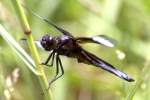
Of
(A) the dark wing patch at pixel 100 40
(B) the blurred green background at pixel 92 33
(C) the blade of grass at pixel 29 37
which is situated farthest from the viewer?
(B) the blurred green background at pixel 92 33

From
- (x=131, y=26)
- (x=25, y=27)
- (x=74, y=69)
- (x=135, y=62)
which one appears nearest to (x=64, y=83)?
(x=74, y=69)

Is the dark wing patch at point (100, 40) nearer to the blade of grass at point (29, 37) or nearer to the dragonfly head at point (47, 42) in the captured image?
the dragonfly head at point (47, 42)

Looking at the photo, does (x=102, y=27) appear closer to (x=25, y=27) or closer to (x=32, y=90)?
(x=32, y=90)

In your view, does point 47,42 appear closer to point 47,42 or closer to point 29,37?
point 47,42

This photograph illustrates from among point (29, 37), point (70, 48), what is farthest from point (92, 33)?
point (29, 37)

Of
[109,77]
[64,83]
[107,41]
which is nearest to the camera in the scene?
[107,41]

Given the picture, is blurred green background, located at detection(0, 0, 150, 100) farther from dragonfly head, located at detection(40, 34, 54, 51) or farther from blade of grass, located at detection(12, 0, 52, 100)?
blade of grass, located at detection(12, 0, 52, 100)

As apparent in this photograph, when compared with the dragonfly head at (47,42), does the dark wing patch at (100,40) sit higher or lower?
higher

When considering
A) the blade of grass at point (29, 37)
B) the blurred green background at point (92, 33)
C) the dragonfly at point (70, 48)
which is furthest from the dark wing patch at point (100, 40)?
the blurred green background at point (92, 33)
